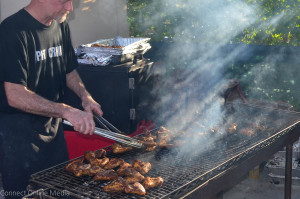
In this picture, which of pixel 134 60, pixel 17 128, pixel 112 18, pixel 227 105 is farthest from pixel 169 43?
pixel 17 128

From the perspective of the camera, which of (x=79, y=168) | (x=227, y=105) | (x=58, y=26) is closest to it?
(x=79, y=168)

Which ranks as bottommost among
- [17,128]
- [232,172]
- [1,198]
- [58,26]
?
[1,198]

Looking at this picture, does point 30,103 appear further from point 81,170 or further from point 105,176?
point 105,176

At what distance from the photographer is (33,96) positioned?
284cm

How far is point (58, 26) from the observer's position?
3424 millimetres

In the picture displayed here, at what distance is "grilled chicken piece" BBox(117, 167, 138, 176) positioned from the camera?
2.65 metres

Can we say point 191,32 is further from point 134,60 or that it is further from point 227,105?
point 227,105

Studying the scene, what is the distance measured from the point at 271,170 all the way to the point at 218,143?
85.6 inches

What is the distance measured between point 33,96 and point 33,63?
13.7 inches

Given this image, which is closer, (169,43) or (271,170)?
(271,170)

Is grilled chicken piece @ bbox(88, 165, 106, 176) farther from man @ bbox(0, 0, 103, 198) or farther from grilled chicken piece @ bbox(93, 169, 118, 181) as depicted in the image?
man @ bbox(0, 0, 103, 198)

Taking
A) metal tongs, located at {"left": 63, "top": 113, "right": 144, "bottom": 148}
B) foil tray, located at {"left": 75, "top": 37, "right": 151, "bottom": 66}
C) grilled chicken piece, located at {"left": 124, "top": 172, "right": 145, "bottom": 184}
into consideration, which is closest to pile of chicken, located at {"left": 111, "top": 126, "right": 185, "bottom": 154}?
metal tongs, located at {"left": 63, "top": 113, "right": 144, "bottom": 148}

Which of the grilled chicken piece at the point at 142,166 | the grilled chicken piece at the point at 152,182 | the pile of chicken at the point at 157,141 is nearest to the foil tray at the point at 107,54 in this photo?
the pile of chicken at the point at 157,141

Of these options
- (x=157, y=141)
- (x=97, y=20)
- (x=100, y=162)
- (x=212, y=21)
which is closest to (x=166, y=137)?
(x=157, y=141)
